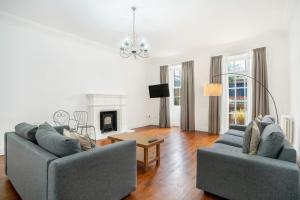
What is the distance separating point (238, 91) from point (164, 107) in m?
2.78

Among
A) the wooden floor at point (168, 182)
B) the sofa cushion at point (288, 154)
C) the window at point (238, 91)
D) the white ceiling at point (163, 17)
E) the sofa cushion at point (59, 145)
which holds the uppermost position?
the white ceiling at point (163, 17)

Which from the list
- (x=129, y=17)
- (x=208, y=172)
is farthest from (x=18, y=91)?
(x=208, y=172)

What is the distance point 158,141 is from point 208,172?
114cm

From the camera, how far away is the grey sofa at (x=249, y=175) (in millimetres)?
1530

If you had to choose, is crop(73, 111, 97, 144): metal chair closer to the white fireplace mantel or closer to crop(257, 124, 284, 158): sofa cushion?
the white fireplace mantel

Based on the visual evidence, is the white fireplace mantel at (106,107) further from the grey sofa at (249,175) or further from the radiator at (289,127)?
the radiator at (289,127)

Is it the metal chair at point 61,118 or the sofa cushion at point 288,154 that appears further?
the metal chair at point 61,118

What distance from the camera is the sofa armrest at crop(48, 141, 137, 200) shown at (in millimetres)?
1316

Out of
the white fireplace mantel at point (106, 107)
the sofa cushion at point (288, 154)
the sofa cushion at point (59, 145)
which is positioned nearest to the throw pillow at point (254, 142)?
the sofa cushion at point (288, 154)

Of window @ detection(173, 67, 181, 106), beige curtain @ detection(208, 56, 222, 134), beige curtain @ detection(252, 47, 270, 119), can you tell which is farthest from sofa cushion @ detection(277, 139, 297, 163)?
window @ detection(173, 67, 181, 106)

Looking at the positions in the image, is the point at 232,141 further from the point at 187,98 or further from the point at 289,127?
the point at 187,98

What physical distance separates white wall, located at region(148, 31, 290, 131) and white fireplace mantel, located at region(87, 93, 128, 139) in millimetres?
2640

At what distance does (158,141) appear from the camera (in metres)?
2.97

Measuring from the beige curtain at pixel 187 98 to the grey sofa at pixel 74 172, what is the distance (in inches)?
170
